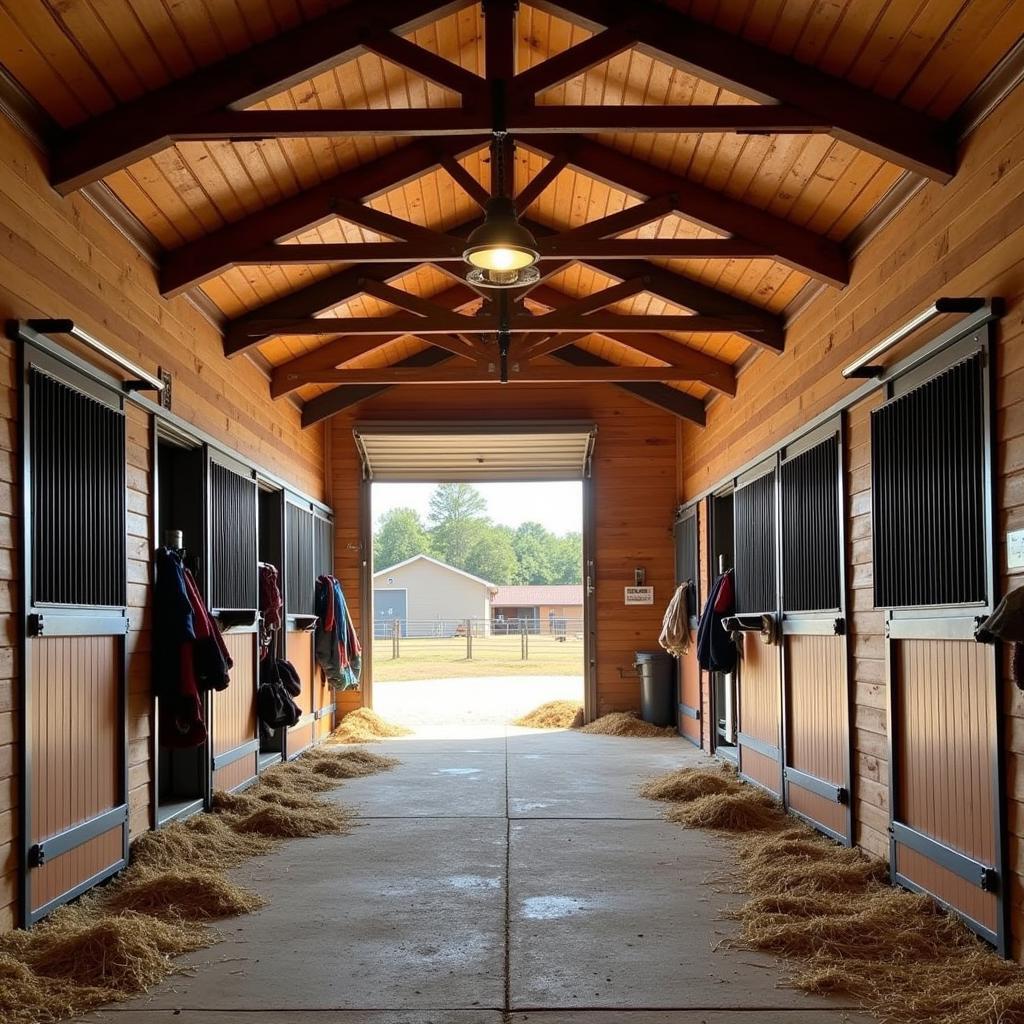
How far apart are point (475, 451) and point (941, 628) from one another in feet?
26.1

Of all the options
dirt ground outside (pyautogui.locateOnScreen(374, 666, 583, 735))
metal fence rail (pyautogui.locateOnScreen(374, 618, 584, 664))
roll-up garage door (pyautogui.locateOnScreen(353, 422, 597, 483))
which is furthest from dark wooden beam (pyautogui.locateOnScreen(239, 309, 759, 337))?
Answer: metal fence rail (pyautogui.locateOnScreen(374, 618, 584, 664))

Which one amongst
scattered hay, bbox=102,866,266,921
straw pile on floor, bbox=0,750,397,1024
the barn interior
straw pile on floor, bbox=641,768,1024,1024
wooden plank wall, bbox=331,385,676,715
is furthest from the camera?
wooden plank wall, bbox=331,385,676,715

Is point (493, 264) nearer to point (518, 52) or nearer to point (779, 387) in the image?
point (518, 52)

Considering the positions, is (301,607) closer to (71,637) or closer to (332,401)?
(332,401)

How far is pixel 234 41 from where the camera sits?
464cm

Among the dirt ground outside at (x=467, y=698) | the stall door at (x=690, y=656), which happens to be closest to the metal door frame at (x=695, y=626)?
the stall door at (x=690, y=656)

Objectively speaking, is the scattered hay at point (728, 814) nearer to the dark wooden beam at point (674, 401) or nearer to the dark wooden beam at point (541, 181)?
the dark wooden beam at point (541, 181)

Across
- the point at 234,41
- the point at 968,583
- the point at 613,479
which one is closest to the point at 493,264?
the point at 234,41

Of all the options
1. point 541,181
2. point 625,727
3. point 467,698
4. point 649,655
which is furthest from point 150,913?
point 467,698

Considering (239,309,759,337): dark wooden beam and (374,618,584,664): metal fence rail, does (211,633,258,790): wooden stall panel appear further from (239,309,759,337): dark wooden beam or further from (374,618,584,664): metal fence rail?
(374,618,584,664): metal fence rail

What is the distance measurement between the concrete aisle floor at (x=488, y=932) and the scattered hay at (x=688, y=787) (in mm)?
258

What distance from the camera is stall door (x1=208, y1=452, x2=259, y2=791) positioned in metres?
6.81

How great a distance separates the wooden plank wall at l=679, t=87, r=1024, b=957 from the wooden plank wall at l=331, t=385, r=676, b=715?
3.45 meters

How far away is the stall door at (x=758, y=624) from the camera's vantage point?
7.04m
